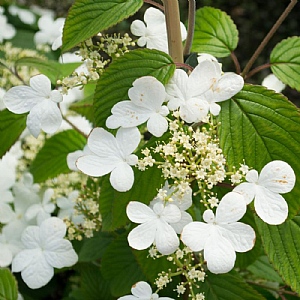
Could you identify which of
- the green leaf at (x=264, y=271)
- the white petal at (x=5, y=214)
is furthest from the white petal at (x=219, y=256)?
the white petal at (x=5, y=214)

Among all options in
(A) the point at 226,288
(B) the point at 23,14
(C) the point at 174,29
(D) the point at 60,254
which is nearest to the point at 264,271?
(A) the point at 226,288

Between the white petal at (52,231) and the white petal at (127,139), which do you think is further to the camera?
the white petal at (52,231)

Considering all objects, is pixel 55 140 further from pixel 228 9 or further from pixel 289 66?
pixel 228 9

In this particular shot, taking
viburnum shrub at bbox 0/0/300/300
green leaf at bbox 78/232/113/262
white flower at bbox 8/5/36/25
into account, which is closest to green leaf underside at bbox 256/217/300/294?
viburnum shrub at bbox 0/0/300/300

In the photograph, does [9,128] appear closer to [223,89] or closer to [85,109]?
[85,109]

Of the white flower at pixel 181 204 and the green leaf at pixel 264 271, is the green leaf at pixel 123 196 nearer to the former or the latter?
the white flower at pixel 181 204

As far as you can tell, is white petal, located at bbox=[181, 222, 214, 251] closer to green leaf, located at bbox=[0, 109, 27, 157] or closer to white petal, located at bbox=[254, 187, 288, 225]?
white petal, located at bbox=[254, 187, 288, 225]
